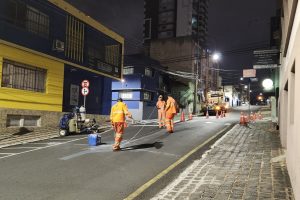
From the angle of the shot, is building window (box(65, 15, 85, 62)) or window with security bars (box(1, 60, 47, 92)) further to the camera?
building window (box(65, 15, 85, 62))

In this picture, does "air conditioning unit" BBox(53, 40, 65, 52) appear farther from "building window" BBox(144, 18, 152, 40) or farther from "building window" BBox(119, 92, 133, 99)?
"building window" BBox(144, 18, 152, 40)

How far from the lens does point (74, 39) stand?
2569 cm

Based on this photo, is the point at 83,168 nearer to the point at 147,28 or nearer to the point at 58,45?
the point at 58,45

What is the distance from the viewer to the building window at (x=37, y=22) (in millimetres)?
21328

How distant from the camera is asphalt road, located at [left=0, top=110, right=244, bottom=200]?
754 cm

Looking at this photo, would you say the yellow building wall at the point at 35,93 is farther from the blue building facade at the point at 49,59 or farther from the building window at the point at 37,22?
the building window at the point at 37,22

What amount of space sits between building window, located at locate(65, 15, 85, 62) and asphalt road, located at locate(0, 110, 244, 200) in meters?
11.8

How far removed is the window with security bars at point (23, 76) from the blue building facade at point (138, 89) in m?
18.8

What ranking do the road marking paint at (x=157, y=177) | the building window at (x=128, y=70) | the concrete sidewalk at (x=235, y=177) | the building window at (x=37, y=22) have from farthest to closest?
the building window at (x=128, y=70) < the building window at (x=37, y=22) < the road marking paint at (x=157, y=177) < the concrete sidewalk at (x=235, y=177)

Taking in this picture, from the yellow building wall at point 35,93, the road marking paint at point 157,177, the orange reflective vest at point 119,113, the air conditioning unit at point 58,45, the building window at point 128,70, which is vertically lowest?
the road marking paint at point 157,177

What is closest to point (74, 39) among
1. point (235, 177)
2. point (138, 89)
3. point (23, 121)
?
point (23, 121)

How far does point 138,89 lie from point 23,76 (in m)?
20.5

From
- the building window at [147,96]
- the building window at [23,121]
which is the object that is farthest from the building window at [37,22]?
the building window at [147,96]

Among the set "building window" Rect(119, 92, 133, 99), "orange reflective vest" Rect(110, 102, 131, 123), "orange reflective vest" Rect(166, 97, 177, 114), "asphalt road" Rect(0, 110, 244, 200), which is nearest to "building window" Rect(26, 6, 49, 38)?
"orange reflective vest" Rect(166, 97, 177, 114)
